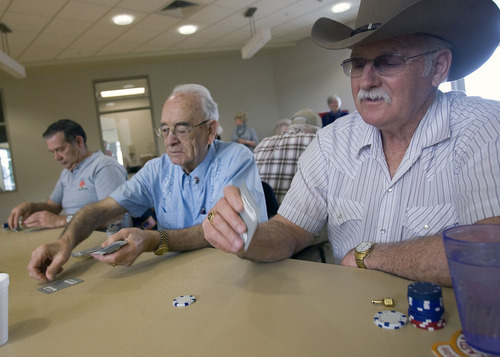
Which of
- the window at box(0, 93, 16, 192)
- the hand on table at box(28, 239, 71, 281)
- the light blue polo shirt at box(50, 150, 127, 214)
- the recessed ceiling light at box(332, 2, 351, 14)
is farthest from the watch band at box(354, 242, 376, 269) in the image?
the window at box(0, 93, 16, 192)

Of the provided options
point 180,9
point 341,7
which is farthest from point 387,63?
point 341,7

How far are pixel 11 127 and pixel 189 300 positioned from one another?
9408 millimetres

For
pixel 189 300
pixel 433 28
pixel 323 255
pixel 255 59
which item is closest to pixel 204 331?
pixel 189 300

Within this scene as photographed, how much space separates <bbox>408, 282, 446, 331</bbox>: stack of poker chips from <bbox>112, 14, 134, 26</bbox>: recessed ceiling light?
616 centimetres

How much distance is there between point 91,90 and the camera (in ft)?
29.4

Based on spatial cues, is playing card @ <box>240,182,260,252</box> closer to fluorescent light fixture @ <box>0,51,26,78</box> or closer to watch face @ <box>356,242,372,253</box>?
watch face @ <box>356,242,372,253</box>

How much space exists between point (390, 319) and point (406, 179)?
662 mm

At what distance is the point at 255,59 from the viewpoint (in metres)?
10.1

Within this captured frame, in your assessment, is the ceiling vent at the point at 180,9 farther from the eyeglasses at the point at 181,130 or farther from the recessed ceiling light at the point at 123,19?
the eyeglasses at the point at 181,130

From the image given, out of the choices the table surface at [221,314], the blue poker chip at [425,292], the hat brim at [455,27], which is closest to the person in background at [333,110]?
the hat brim at [455,27]

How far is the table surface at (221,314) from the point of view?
0.72 m

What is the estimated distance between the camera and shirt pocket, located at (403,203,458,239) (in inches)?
48.7

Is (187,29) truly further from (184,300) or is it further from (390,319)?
(390,319)

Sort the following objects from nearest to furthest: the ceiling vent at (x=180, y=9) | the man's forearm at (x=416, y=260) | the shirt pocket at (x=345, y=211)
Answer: the man's forearm at (x=416, y=260)
the shirt pocket at (x=345, y=211)
the ceiling vent at (x=180, y=9)
